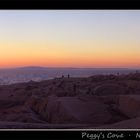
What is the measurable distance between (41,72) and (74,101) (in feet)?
A: 0.42

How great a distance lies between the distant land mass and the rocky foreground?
14 millimetres

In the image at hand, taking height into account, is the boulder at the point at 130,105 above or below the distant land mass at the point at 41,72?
below

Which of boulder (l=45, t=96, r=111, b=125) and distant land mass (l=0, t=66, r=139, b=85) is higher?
distant land mass (l=0, t=66, r=139, b=85)

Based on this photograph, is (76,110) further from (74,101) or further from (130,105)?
(130,105)

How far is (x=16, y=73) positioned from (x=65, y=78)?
14cm

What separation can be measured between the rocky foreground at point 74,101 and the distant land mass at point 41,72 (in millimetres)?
14

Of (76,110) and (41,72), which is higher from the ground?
(41,72)

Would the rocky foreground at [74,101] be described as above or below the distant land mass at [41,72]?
below

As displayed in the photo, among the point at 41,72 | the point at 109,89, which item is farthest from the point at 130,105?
the point at 41,72

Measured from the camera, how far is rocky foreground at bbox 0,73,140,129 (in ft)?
4.33

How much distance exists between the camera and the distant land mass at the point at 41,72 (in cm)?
132

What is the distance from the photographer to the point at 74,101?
4.38 feet

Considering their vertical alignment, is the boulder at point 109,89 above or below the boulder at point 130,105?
above

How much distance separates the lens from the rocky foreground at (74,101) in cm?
132
